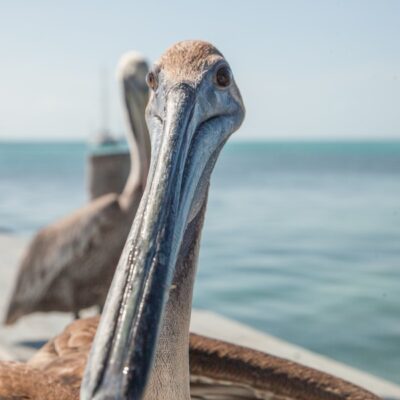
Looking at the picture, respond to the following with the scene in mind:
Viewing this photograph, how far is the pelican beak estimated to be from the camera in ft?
4.32

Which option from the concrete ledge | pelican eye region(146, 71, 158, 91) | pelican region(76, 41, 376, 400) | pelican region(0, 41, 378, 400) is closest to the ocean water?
the concrete ledge

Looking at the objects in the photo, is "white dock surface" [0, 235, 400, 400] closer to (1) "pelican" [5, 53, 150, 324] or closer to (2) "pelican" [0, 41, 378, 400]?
(1) "pelican" [5, 53, 150, 324]

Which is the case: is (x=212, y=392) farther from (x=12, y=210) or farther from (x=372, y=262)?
(x=12, y=210)

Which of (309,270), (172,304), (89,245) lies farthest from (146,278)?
(309,270)

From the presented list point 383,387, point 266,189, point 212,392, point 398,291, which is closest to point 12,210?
point 266,189

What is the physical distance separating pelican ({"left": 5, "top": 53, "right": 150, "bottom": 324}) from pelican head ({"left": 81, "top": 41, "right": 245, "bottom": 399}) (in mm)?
3595

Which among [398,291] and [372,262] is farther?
[372,262]

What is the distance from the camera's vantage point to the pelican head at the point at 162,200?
52.4 inches

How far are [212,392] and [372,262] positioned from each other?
856 centimetres

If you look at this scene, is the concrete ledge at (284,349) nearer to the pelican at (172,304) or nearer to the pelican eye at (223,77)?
the pelican at (172,304)

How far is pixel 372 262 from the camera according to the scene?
1095 cm

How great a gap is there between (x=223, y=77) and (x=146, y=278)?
24.8 inches

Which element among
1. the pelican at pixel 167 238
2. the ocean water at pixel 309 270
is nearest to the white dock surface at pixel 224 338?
the ocean water at pixel 309 270

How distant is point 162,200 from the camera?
1.52 m
